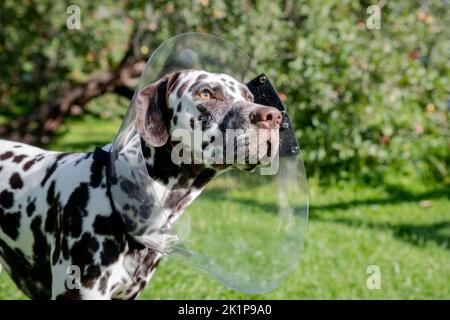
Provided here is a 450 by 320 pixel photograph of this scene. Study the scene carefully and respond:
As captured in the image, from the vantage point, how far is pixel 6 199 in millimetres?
2836

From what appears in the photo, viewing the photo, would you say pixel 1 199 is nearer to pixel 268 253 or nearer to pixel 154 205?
pixel 154 205

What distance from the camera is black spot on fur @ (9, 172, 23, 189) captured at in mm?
2846

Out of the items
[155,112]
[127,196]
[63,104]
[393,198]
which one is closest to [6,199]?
[127,196]

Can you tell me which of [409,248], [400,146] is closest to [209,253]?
[409,248]

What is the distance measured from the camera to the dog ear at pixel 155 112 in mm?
2479

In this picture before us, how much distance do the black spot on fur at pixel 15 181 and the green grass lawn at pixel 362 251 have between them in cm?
84

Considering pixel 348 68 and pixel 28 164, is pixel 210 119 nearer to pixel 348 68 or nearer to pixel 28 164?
pixel 28 164

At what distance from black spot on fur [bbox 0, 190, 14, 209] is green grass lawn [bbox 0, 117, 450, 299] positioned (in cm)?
86

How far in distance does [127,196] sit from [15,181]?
26.9 inches
